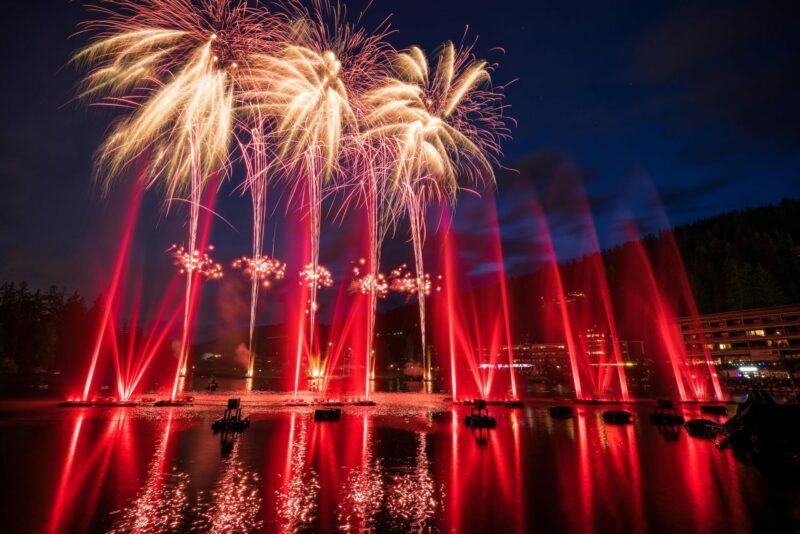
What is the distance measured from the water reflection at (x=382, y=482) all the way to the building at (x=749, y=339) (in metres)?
94.7

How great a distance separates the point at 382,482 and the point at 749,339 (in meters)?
124

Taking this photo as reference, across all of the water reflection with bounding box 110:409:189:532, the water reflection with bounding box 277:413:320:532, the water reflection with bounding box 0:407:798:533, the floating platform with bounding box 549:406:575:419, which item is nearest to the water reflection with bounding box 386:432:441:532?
the water reflection with bounding box 0:407:798:533

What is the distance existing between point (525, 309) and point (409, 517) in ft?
587

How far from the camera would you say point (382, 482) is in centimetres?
1225

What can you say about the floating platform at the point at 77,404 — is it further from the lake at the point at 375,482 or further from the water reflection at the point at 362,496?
the water reflection at the point at 362,496

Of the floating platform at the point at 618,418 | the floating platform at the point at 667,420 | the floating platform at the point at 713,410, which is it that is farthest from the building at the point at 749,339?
the floating platform at the point at 618,418

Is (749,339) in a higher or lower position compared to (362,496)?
higher

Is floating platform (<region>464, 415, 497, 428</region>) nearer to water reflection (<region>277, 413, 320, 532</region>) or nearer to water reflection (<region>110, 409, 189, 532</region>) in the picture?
water reflection (<region>277, 413, 320, 532</region>)

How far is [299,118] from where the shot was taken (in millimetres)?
25531

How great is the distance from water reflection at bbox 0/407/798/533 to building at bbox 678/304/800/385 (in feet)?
311

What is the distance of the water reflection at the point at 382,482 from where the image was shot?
9344 mm

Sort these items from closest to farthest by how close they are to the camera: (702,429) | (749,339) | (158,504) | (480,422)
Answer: (158,504), (702,429), (480,422), (749,339)

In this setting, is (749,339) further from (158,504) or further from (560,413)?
(158,504)

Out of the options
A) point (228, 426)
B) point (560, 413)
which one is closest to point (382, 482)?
point (228, 426)
